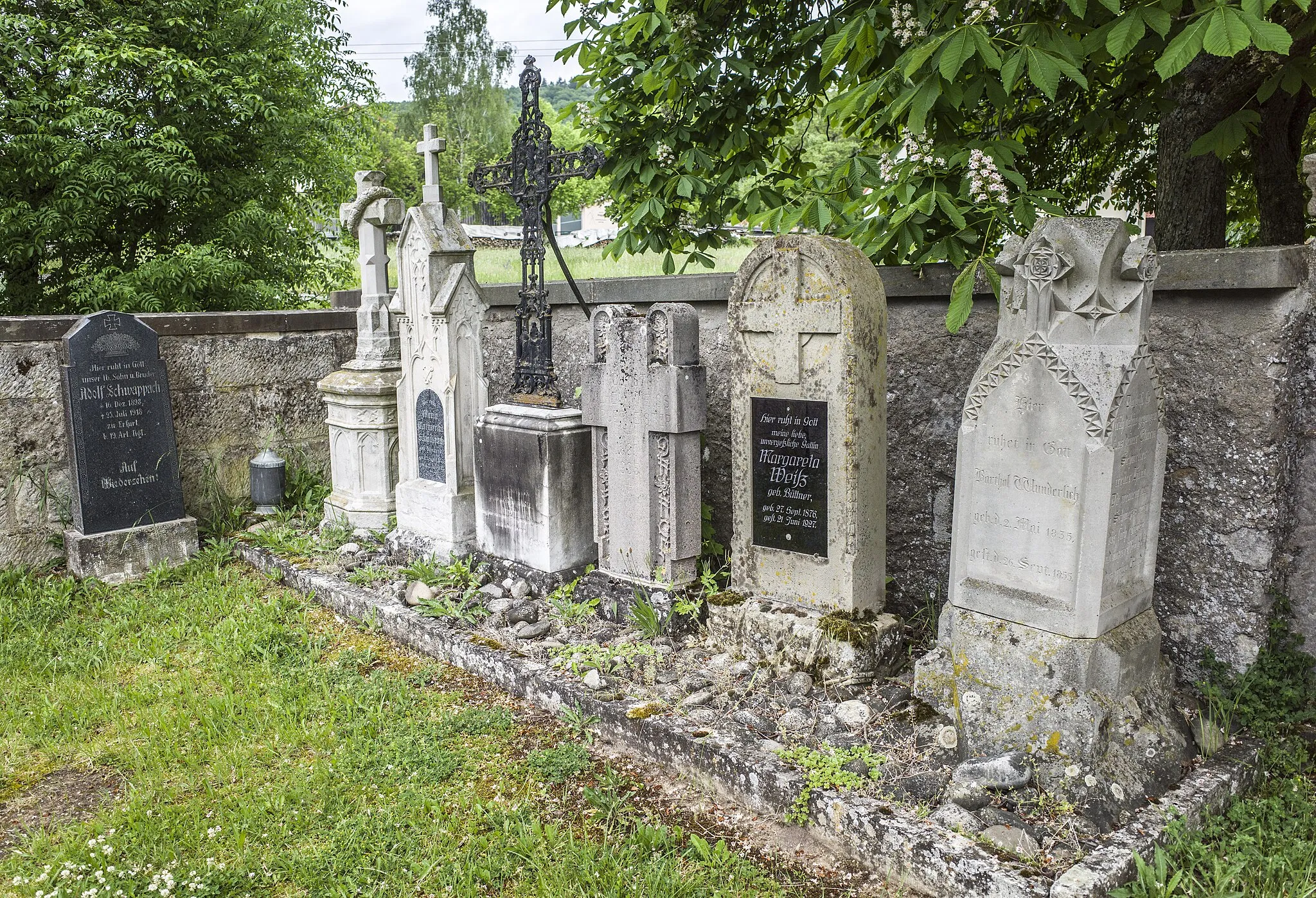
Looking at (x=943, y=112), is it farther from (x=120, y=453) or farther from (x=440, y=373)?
(x=120, y=453)

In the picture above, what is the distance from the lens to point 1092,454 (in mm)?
3049

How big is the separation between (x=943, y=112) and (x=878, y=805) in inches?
108

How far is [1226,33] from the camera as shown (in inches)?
105

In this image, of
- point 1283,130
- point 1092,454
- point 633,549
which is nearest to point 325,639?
point 633,549

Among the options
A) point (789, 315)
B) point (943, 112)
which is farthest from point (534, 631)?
point (943, 112)

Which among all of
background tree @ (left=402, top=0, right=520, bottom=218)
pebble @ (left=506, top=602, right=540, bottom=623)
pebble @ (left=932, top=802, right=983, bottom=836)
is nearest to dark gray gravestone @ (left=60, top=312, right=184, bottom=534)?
pebble @ (left=506, top=602, right=540, bottom=623)

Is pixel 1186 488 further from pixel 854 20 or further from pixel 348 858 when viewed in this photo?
pixel 348 858

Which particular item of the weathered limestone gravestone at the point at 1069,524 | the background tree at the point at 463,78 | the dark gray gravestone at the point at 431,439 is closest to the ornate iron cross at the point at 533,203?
the dark gray gravestone at the point at 431,439

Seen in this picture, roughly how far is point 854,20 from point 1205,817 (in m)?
3.19

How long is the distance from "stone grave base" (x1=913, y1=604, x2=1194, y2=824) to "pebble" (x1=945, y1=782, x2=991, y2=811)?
0.22 meters

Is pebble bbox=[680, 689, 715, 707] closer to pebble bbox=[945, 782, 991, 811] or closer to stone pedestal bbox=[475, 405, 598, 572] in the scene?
pebble bbox=[945, 782, 991, 811]

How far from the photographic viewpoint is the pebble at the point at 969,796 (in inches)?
118

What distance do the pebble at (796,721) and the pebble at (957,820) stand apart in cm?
71

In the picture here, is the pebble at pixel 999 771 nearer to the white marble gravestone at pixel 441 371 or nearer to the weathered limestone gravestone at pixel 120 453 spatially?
the white marble gravestone at pixel 441 371
